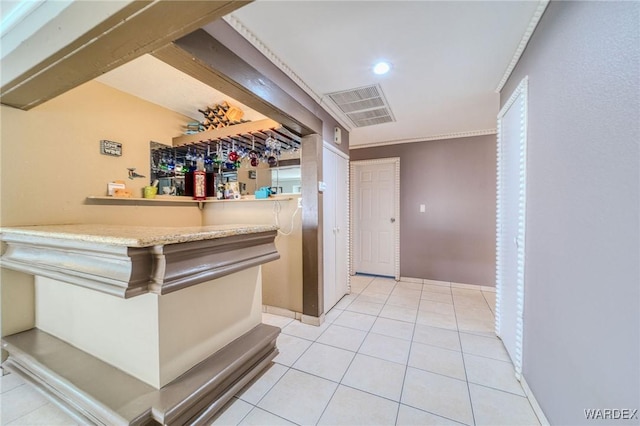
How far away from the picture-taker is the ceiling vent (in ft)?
7.90

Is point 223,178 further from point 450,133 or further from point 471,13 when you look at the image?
point 450,133

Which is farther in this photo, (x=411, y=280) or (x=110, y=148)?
(x=411, y=280)

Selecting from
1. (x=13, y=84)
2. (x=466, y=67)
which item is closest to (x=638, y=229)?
(x=466, y=67)

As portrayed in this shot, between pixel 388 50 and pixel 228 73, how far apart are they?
3.77 feet

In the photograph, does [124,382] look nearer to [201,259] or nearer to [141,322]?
[141,322]

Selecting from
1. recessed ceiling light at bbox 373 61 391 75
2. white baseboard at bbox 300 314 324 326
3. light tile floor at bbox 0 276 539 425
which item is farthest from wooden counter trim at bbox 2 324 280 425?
recessed ceiling light at bbox 373 61 391 75

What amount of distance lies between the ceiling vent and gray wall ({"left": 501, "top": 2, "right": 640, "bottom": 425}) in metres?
1.24

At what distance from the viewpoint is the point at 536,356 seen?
1450 mm

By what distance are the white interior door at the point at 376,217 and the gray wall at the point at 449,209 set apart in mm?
154

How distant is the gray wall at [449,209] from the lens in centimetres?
361

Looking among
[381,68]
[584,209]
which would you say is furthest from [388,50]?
[584,209]

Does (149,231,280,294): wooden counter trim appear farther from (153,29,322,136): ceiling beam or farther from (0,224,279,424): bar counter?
(153,29,322,136): ceiling beam

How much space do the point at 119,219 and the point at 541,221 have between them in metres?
3.50

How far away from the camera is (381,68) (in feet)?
6.49
